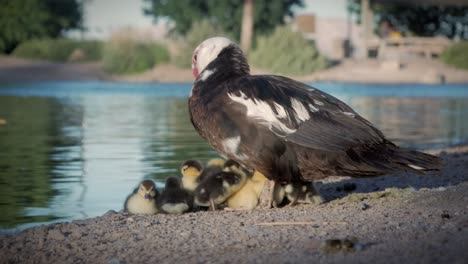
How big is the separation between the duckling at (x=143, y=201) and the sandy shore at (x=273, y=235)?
0.16m

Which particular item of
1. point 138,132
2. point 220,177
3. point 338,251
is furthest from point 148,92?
point 338,251

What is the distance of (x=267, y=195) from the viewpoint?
6.38 metres

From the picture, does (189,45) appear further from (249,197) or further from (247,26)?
(249,197)

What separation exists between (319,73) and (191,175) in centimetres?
2458

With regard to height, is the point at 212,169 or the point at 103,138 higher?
the point at 212,169

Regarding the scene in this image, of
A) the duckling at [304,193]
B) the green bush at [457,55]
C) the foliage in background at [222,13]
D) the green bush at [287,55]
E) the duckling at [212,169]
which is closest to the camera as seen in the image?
the duckling at [304,193]

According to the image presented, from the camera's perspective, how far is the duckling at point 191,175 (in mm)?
6765

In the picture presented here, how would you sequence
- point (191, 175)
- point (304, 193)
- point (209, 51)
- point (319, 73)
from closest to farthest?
1. point (304, 193)
2. point (209, 51)
3. point (191, 175)
4. point (319, 73)

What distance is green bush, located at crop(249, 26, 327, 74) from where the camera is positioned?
3134cm

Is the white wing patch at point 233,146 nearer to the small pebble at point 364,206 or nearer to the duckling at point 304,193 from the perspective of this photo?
the duckling at point 304,193

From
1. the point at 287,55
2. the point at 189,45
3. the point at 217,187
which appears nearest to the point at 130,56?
the point at 189,45

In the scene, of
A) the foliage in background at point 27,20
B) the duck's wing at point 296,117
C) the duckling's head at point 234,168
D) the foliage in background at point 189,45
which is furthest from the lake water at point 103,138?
the foliage in background at point 27,20

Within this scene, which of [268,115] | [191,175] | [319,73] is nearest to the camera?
[268,115]

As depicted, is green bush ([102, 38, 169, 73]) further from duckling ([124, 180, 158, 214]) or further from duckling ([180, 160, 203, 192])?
duckling ([124, 180, 158, 214])
